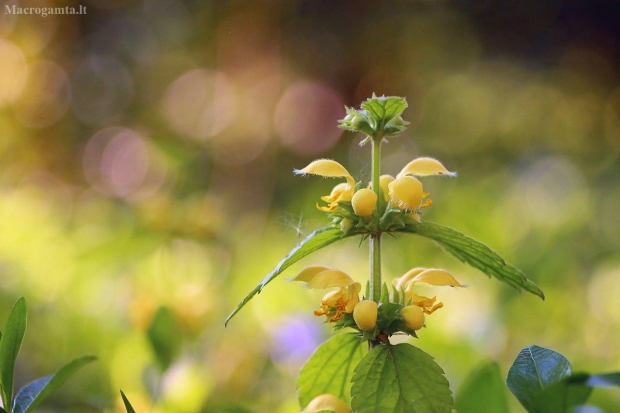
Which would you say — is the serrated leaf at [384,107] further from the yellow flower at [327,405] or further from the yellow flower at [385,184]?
the yellow flower at [327,405]

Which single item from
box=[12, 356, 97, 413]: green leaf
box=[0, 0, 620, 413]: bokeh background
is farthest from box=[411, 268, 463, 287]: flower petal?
box=[0, 0, 620, 413]: bokeh background

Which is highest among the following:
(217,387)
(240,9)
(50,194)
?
(240,9)

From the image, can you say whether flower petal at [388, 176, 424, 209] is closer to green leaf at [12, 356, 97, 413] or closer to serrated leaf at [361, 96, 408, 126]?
serrated leaf at [361, 96, 408, 126]

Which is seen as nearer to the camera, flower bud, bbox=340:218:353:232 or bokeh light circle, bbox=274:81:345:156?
flower bud, bbox=340:218:353:232

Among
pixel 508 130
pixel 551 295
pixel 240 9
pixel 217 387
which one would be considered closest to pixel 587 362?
pixel 551 295

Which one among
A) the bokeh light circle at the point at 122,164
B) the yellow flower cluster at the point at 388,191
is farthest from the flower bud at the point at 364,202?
the bokeh light circle at the point at 122,164

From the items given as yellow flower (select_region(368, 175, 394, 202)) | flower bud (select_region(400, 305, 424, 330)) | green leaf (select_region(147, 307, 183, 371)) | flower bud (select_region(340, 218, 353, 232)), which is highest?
yellow flower (select_region(368, 175, 394, 202))

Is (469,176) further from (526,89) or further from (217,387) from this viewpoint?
(217,387)
